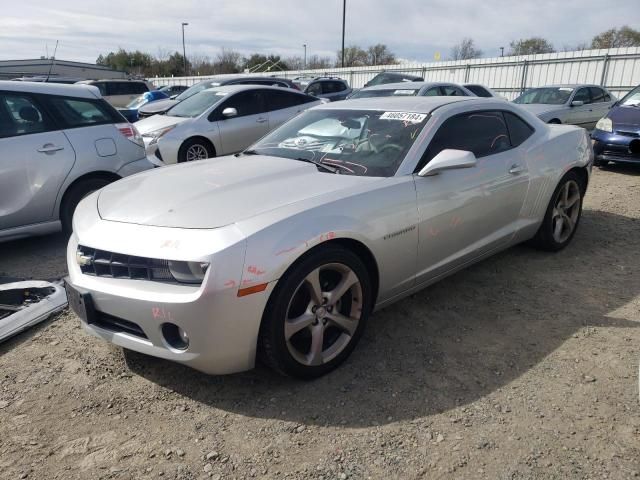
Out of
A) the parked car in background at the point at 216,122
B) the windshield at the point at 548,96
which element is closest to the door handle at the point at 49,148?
the parked car in background at the point at 216,122

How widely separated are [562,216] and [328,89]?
41.5 feet

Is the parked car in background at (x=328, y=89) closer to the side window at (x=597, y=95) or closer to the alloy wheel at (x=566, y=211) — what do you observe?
the side window at (x=597, y=95)

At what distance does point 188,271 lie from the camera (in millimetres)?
2428

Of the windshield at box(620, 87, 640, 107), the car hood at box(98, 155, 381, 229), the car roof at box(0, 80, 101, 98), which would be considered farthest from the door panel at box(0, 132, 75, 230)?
the windshield at box(620, 87, 640, 107)

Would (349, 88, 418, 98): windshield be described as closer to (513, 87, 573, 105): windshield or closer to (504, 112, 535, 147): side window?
(513, 87, 573, 105): windshield

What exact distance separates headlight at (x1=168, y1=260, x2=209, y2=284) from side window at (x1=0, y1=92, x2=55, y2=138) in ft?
10.9

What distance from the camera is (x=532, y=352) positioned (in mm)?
3129

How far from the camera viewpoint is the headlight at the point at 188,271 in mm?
2393

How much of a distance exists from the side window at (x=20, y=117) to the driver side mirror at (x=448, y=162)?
3805mm

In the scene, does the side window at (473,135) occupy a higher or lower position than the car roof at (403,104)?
lower

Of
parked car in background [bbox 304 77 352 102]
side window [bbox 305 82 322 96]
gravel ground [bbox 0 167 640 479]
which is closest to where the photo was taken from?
gravel ground [bbox 0 167 640 479]

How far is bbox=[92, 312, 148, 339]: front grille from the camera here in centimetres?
258

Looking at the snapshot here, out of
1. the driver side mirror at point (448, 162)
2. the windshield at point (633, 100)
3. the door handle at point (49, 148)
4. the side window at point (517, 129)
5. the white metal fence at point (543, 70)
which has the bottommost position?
the door handle at point (49, 148)

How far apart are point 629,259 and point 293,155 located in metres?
3.32
